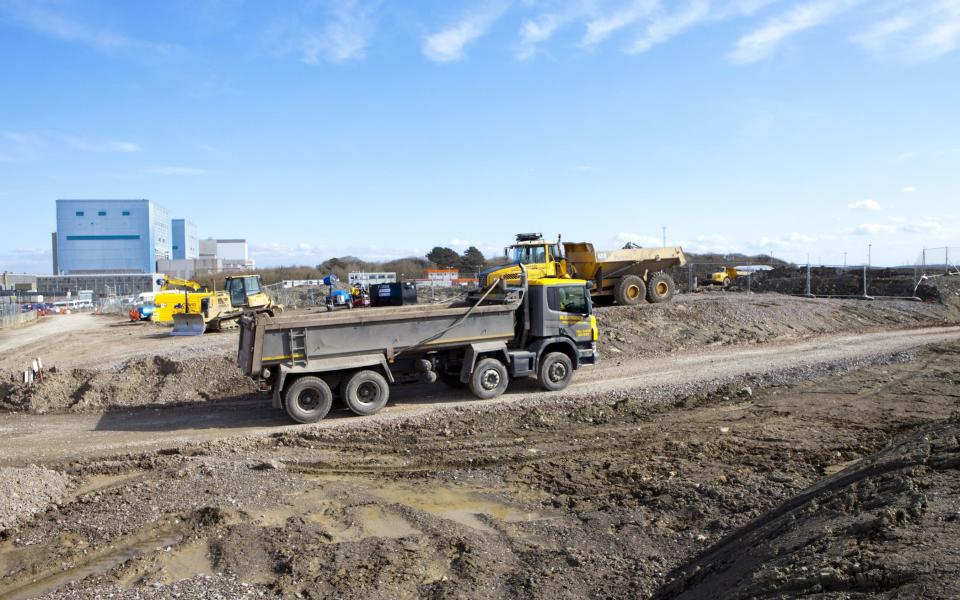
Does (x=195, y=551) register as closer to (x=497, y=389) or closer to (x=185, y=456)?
(x=185, y=456)

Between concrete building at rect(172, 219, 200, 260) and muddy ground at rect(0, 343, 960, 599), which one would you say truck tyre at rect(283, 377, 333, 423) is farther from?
concrete building at rect(172, 219, 200, 260)

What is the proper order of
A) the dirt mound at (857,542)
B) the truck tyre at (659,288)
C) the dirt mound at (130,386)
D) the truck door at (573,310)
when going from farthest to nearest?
the truck tyre at (659,288), the dirt mound at (130,386), the truck door at (573,310), the dirt mound at (857,542)

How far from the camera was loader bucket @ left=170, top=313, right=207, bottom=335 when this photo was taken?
26125mm

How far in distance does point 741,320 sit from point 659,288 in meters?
3.23

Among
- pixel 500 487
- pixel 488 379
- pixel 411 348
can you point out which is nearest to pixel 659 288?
pixel 488 379

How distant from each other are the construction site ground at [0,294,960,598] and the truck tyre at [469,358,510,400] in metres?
0.26

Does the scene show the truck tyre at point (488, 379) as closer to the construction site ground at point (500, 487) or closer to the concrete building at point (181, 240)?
the construction site ground at point (500, 487)

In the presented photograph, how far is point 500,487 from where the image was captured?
858 centimetres

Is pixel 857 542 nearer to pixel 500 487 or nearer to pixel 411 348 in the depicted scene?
pixel 500 487

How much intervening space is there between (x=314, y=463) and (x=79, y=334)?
92.2ft

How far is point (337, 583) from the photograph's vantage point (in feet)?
19.1

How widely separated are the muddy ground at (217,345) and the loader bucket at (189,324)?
0.60 metres

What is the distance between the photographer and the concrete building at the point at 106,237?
94.5 metres

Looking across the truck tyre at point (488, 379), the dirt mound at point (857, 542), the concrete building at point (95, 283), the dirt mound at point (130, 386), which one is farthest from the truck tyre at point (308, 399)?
the concrete building at point (95, 283)
